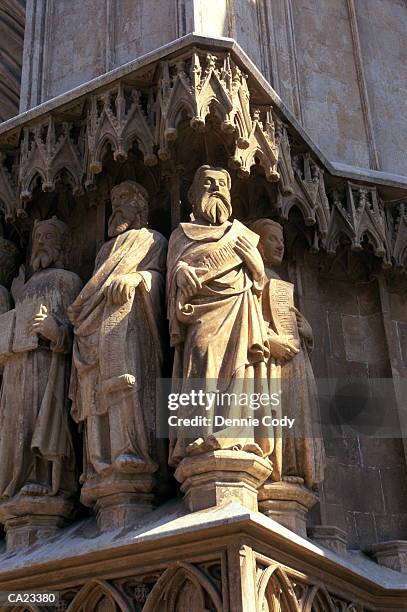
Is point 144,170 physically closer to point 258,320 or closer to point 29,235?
point 29,235

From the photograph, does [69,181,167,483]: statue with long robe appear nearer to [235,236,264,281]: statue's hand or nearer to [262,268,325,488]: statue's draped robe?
[235,236,264,281]: statue's hand

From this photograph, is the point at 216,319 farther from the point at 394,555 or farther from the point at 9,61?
the point at 9,61

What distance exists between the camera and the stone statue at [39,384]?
255 inches

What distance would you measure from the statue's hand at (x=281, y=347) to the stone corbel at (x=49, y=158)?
200 centimetres

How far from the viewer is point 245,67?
709 centimetres

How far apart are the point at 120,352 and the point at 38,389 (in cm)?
81

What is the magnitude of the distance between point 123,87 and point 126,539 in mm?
3452

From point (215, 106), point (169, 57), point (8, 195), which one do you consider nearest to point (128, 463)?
point (215, 106)

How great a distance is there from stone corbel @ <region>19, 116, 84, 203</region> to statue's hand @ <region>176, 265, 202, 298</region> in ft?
4.79

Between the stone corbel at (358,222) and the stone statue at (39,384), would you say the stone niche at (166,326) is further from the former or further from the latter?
the stone statue at (39,384)

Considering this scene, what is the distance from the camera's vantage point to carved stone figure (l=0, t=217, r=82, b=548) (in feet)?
21.1

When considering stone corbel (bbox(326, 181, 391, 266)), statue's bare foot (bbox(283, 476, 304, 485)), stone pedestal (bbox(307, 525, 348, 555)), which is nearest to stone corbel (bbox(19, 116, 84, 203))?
stone corbel (bbox(326, 181, 391, 266))

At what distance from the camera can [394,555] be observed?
654 centimetres

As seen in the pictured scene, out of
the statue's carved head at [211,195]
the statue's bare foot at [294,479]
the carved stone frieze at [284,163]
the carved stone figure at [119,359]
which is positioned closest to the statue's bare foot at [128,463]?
the carved stone figure at [119,359]
